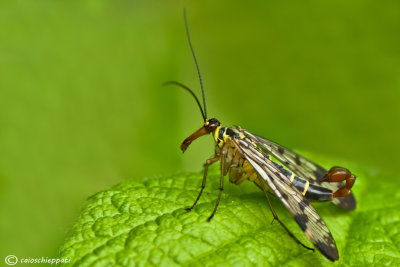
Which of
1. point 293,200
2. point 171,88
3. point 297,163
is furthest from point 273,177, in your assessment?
point 171,88

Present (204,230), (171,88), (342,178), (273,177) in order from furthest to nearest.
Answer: (171,88)
(342,178)
(273,177)
(204,230)

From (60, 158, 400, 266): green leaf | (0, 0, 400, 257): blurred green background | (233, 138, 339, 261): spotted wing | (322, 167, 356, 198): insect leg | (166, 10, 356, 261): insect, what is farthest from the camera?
(0, 0, 400, 257): blurred green background

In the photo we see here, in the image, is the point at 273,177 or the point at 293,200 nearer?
the point at 293,200

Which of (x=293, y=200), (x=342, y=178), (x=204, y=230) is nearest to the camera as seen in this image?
(x=204, y=230)

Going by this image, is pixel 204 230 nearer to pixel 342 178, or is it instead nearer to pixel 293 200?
pixel 293 200

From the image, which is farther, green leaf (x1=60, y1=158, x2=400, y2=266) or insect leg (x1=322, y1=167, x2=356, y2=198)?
insect leg (x1=322, y1=167, x2=356, y2=198)

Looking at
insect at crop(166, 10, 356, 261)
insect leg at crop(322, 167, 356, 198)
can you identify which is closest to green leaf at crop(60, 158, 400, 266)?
insect at crop(166, 10, 356, 261)

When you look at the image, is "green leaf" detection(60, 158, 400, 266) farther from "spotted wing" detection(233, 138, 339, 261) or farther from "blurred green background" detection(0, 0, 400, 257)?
"blurred green background" detection(0, 0, 400, 257)
